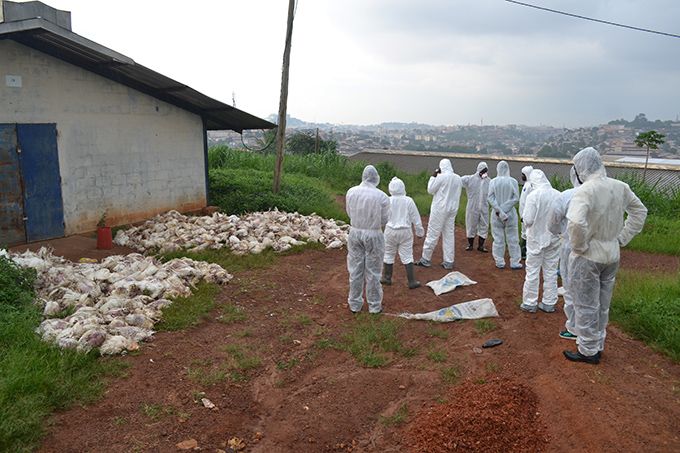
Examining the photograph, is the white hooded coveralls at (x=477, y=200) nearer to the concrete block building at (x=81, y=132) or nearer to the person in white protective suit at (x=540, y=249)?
the person in white protective suit at (x=540, y=249)

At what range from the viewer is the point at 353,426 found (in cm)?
449

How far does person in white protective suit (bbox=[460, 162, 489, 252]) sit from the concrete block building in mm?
5670

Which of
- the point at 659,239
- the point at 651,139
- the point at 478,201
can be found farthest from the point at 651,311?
the point at 651,139

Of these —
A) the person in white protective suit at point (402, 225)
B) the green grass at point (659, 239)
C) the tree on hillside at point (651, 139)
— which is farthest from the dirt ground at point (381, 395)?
the tree on hillside at point (651, 139)

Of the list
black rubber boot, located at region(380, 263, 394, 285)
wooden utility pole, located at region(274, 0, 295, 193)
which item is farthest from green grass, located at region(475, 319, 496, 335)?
wooden utility pole, located at region(274, 0, 295, 193)

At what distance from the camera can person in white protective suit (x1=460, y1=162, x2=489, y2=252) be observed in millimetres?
10356

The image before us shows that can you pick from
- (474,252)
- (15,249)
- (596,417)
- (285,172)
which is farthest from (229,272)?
(285,172)

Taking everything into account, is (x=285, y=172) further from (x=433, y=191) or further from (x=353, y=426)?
(x=353, y=426)

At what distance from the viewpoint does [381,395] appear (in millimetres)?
4957

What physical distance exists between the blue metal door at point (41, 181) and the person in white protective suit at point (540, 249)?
810cm

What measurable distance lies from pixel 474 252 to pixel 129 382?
747 centimetres

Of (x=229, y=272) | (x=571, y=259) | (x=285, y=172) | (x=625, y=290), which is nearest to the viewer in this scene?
(x=571, y=259)

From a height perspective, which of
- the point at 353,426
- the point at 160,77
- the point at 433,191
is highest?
the point at 160,77

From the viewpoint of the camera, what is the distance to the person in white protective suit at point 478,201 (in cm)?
1036
